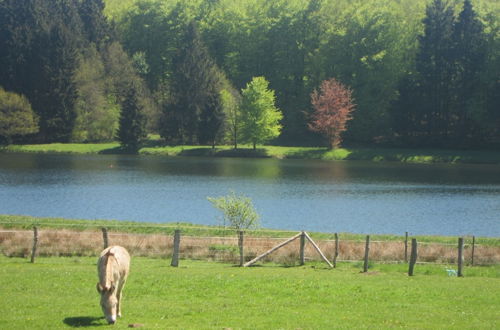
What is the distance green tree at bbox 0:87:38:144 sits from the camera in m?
107

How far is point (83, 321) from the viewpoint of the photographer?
15172mm

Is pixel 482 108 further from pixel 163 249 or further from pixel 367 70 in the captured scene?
pixel 163 249

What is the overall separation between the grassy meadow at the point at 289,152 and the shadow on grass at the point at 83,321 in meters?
89.3

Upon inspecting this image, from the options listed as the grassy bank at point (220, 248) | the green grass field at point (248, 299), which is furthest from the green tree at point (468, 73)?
the green grass field at point (248, 299)

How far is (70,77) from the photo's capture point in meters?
119

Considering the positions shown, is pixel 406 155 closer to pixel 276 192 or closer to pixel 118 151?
pixel 276 192

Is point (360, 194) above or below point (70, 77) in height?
below

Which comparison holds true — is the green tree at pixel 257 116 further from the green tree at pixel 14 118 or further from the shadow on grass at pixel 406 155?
the green tree at pixel 14 118

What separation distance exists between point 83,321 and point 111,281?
46.7 inches

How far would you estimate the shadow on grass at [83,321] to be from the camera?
14836mm

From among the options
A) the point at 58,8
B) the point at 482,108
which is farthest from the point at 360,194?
the point at 58,8

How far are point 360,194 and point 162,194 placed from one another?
18449mm

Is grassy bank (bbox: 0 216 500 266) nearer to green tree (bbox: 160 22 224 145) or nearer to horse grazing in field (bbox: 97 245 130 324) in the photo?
horse grazing in field (bbox: 97 245 130 324)

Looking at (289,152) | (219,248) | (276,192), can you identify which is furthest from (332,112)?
(219,248)
